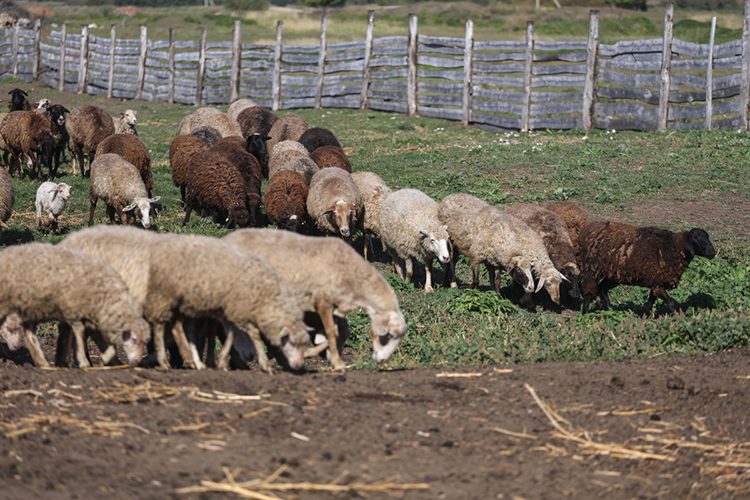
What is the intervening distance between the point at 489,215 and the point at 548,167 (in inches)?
237

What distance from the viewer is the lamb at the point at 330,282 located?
698 cm

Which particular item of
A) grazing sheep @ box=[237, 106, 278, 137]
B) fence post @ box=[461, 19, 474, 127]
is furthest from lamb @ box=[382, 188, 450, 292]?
fence post @ box=[461, 19, 474, 127]

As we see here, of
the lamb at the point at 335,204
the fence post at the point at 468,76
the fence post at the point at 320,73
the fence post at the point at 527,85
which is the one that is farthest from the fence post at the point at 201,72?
the lamb at the point at 335,204

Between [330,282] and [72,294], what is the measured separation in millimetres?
2241

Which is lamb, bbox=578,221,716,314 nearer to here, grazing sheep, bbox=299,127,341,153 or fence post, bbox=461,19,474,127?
grazing sheep, bbox=299,127,341,153

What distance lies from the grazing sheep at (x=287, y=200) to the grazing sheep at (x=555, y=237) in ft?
12.1

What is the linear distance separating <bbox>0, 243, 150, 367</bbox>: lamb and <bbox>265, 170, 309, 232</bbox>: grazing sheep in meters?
6.88

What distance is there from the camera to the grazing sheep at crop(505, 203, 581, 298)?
11055 mm

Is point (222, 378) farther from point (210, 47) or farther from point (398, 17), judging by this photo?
point (398, 17)

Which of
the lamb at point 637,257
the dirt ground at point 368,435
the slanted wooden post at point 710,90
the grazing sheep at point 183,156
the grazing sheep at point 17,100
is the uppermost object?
the slanted wooden post at point 710,90

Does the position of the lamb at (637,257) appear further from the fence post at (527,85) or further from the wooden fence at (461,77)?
the fence post at (527,85)

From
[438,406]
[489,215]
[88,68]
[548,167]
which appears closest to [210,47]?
[88,68]

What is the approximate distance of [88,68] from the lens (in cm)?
3638

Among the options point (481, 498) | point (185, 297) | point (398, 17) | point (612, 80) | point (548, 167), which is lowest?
point (481, 498)
